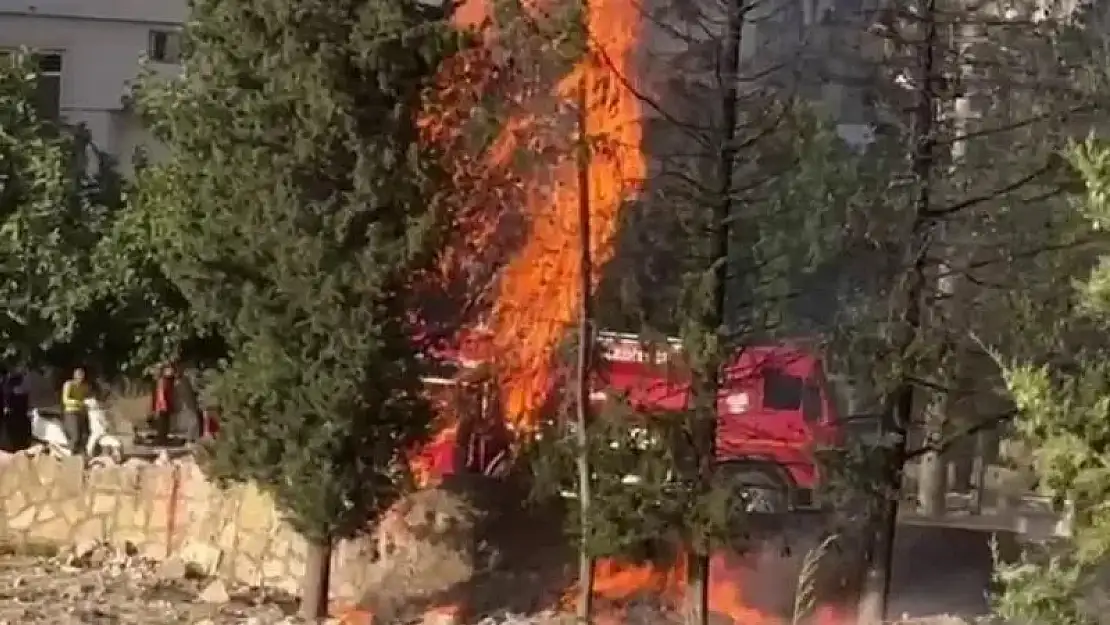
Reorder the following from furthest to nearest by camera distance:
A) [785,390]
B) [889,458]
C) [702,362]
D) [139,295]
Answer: [139,295] → [785,390] → [889,458] → [702,362]

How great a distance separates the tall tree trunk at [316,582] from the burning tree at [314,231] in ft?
0.23

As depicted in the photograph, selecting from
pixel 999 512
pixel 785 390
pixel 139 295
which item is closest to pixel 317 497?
pixel 785 390

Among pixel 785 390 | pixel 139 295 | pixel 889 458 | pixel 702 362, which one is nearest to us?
pixel 702 362

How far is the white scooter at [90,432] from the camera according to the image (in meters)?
20.5

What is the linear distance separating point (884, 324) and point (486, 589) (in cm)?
431

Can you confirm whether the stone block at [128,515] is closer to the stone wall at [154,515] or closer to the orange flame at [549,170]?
the stone wall at [154,515]

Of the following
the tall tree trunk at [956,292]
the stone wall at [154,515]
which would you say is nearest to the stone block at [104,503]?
the stone wall at [154,515]

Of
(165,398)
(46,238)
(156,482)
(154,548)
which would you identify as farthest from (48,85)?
(154,548)

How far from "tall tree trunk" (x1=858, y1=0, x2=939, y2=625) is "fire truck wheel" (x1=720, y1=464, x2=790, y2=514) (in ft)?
2.70

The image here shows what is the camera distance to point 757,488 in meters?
15.8

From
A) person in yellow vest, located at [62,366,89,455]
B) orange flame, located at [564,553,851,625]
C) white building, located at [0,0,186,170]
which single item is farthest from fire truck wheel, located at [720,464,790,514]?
white building, located at [0,0,186,170]

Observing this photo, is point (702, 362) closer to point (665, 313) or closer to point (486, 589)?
point (665, 313)

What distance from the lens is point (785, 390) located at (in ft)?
54.7

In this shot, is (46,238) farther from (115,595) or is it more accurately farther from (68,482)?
(115,595)
